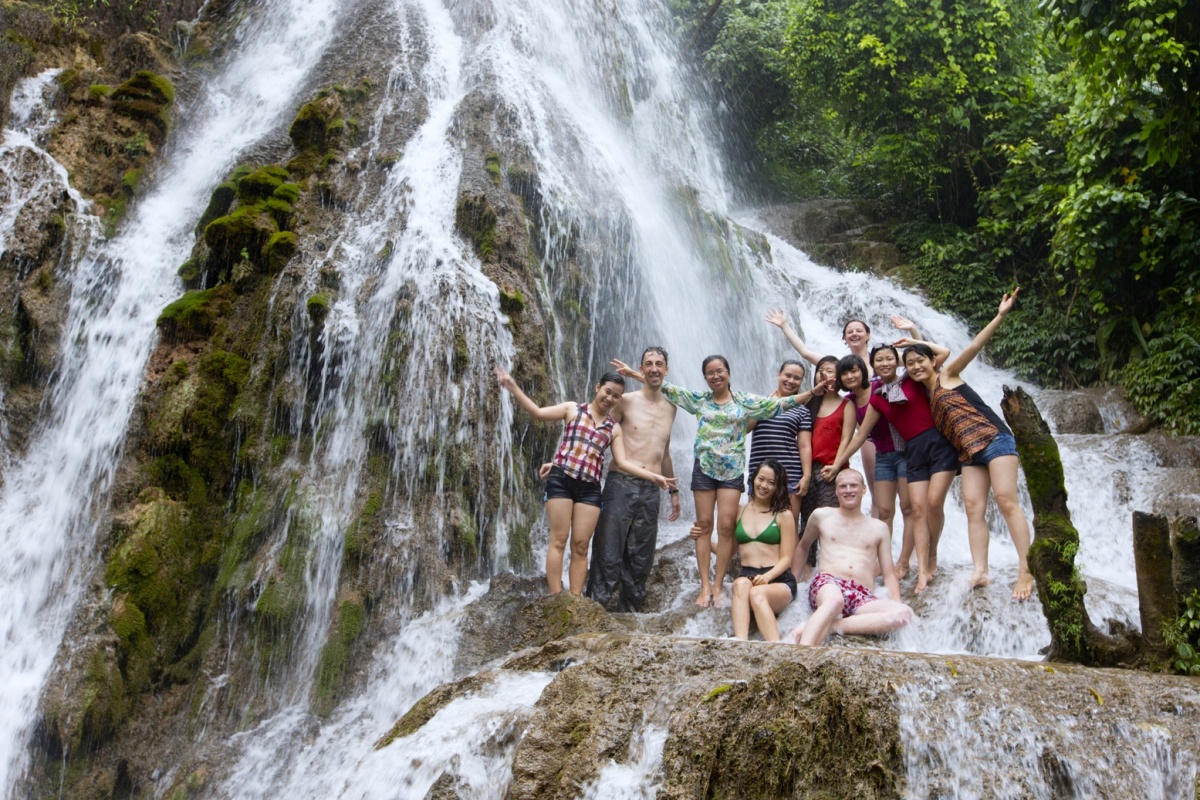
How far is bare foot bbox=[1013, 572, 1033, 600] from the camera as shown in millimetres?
5352

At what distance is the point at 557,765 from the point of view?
12.4 feet

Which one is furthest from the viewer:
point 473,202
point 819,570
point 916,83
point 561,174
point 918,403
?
point 916,83

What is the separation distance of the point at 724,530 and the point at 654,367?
1.18 meters

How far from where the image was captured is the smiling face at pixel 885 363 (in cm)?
592

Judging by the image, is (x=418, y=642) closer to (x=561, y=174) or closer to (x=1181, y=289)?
(x=561, y=174)

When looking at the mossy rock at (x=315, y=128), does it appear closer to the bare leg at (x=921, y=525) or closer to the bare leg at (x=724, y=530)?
the bare leg at (x=724, y=530)

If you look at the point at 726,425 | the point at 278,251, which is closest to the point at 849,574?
the point at 726,425

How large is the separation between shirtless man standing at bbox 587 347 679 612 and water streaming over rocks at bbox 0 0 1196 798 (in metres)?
0.50

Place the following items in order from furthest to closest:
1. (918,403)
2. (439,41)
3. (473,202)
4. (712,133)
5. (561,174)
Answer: (712,133) < (439,41) < (561,174) < (473,202) < (918,403)

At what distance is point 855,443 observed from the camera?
6.02 metres

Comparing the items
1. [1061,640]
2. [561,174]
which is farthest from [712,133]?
[1061,640]

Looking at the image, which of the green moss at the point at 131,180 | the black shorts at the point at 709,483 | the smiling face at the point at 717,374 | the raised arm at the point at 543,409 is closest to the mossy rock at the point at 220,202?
the green moss at the point at 131,180

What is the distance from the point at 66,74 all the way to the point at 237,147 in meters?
2.06

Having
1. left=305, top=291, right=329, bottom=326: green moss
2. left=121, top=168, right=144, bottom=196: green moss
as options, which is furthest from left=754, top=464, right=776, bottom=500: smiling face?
left=121, top=168, right=144, bottom=196: green moss
